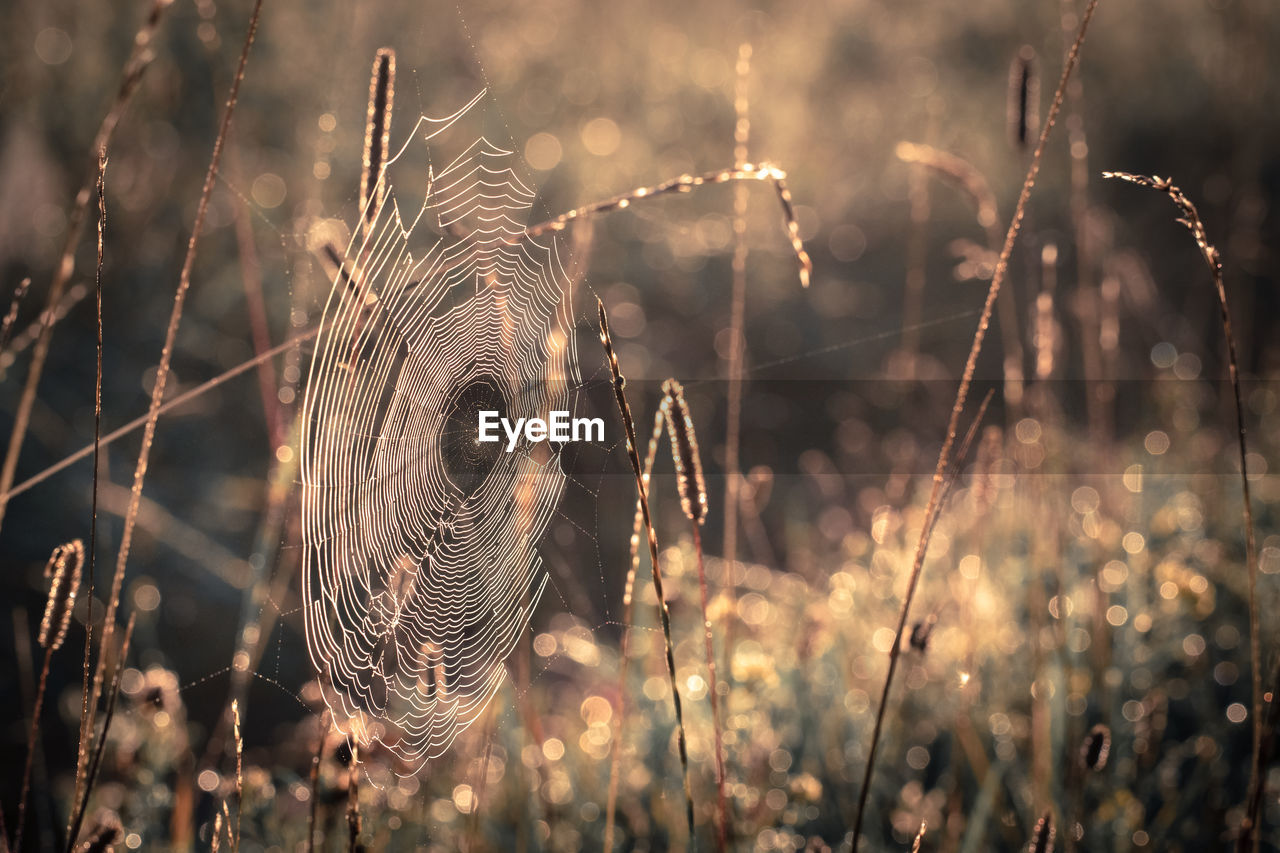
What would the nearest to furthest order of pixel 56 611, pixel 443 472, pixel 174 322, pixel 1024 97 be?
pixel 174 322, pixel 56 611, pixel 1024 97, pixel 443 472

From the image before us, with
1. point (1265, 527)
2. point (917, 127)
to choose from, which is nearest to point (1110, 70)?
point (917, 127)

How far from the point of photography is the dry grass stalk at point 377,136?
2.76 feet

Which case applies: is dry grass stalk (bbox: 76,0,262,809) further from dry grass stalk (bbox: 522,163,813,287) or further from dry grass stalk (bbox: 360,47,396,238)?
dry grass stalk (bbox: 522,163,813,287)

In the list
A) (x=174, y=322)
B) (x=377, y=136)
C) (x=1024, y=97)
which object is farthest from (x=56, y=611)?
(x=1024, y=97)

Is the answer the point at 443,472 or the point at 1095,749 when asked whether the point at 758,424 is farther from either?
the point at 1095,749

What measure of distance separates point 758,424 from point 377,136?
4133 mm

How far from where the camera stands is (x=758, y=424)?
4895 mm

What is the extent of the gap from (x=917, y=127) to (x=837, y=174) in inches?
24.5

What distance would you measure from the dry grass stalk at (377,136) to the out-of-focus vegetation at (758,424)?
235 mm

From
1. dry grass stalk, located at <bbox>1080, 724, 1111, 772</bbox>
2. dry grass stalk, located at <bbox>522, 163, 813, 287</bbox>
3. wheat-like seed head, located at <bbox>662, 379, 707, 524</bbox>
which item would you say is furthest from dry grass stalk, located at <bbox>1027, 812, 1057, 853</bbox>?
dry grass stalk, located at <bbox>522, 163, 813, 287</bbox>

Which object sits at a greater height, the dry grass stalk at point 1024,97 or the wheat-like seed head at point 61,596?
the dry grass stalk at point 1024,97

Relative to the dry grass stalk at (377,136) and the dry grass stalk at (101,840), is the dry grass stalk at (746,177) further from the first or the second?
the dry grass stalk at (101,840)

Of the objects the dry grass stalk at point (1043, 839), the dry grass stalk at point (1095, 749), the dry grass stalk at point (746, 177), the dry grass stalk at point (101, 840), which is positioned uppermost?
the dry grass stalk at point (746, 177)

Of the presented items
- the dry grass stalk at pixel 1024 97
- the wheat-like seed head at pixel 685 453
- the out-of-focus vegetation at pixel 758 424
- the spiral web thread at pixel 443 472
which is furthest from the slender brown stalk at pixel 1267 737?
the spiral web thread at pixel 443 472
